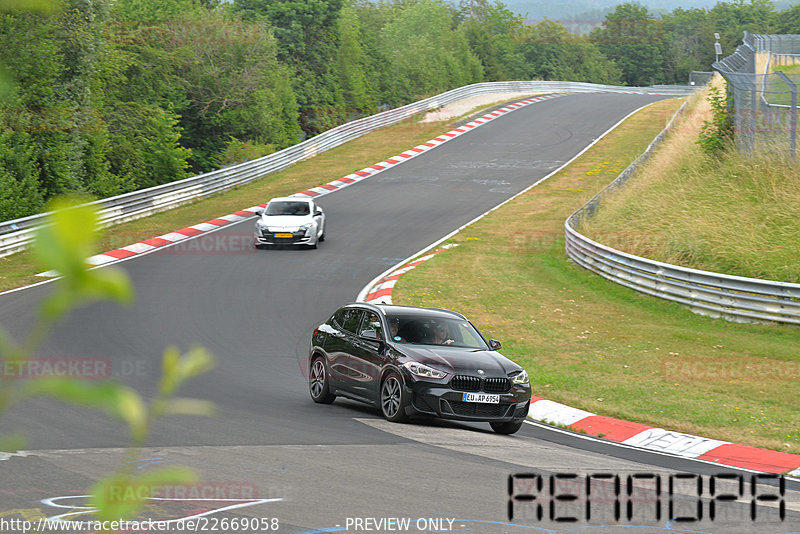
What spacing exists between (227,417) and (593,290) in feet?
46.1

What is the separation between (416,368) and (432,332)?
134 centimetres

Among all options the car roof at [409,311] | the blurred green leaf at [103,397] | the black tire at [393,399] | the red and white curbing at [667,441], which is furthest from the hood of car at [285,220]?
the blurred green leaf at [103,397]

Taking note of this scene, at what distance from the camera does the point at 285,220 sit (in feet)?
97.6

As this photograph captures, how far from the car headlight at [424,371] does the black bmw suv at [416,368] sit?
0.01 m

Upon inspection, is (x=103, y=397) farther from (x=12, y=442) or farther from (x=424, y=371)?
(x=424, y=371)

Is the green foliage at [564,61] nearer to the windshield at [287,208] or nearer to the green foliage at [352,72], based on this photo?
the green foliage at [352,72]

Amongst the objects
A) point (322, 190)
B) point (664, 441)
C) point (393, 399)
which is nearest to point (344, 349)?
point (393, 399)

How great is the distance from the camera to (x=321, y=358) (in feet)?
46.8

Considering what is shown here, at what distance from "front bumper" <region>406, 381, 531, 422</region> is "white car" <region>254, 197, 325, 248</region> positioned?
58.1 ft

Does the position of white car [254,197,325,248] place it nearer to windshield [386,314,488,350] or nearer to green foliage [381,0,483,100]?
windshield [386,314,488,350]

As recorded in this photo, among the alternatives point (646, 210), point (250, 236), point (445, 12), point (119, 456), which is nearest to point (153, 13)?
point (250, 236)

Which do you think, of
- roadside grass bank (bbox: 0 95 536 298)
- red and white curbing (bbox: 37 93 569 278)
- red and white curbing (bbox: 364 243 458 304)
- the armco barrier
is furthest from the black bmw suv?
roadside grass bank (bbox: 0 95 536 298)

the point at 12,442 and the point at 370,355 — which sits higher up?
the point at 12,442

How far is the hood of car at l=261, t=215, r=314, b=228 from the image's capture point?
29.5 meters
